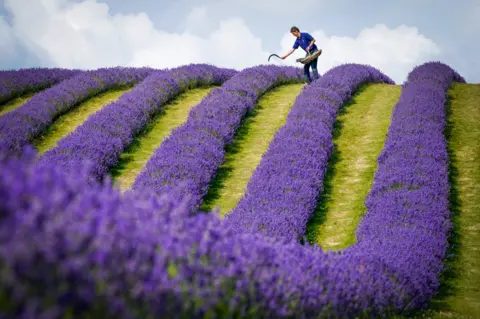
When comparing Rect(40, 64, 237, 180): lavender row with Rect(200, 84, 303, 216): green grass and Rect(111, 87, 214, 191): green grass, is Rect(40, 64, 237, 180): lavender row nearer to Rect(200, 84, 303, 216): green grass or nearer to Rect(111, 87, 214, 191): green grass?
Rect(111, 87, 214, 191): green grass

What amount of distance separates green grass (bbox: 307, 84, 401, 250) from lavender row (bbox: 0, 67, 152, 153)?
254 inches

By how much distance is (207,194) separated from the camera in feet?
33.1

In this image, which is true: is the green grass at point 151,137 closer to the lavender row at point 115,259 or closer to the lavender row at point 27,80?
the lavender row at point 27,80

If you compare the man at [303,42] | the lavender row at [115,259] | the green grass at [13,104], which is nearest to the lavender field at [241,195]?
the lavender row at [115,259]

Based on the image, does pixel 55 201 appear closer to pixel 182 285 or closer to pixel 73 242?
pixel 73 242

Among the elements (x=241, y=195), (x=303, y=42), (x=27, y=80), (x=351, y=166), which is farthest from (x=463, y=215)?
(x=27, y=80)

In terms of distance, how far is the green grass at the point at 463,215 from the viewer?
21.2ft

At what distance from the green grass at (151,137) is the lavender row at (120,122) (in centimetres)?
19

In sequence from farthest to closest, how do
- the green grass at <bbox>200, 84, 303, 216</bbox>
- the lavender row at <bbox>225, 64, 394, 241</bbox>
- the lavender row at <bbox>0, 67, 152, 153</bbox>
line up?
the lavender row at <bbox>0, 67, 152, 153</bbox>, the green grass at <bbox>200, 84, 303, 216</bbox>, the lavender row at <bbox>225, 64, 394, 241</bbox>

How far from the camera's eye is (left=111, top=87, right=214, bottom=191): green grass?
434 inches

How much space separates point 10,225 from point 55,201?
8.7 inches

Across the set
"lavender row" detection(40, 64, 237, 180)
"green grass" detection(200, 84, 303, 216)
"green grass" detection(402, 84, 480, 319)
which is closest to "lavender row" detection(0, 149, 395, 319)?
"green grass" detection(402, 84, 480, 319)

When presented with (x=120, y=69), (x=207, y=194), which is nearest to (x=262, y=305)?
(x=207, y=194)

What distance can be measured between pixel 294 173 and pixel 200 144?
8.38 feet
